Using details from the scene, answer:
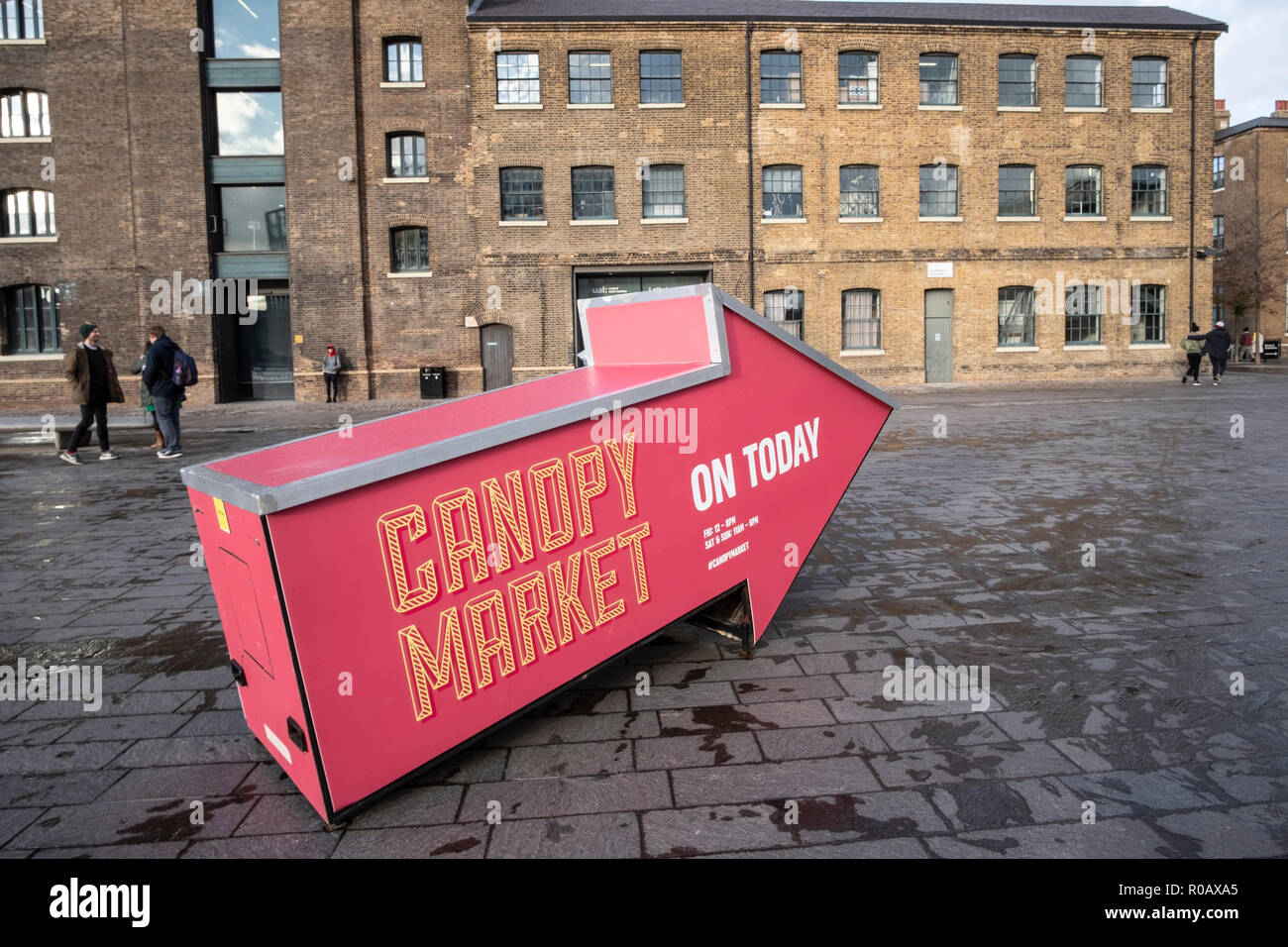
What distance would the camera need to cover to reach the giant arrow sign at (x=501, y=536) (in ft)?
9.51

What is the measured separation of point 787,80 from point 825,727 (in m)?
A: 26.5

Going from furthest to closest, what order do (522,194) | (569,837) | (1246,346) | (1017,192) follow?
(1246,346) → (1017,192) → (522,194) → (569,837)

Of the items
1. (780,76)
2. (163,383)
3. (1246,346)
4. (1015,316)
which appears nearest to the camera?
(163,383)

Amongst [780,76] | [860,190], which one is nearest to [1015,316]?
[860,190]

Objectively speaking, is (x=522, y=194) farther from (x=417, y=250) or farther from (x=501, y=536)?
(x=501, y=536)

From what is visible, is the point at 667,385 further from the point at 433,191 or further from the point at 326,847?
the point at 433,191

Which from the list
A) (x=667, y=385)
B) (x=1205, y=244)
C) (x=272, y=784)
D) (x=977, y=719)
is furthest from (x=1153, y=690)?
(x=1205, y=244)

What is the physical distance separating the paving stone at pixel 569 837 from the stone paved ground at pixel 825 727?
11 millimetres

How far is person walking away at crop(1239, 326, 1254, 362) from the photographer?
4055 cm

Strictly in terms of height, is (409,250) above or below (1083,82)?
below

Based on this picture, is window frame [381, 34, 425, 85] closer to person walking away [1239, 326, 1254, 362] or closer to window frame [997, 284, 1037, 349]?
window frame [997, 284, 1037, 349]

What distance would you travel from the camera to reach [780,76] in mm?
26422

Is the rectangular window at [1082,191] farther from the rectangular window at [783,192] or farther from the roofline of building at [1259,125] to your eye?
the roofline of building at [1259,125]

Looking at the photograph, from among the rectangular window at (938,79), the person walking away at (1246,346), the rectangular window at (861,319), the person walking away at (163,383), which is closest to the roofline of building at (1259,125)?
the person walking away at (1246,346)
